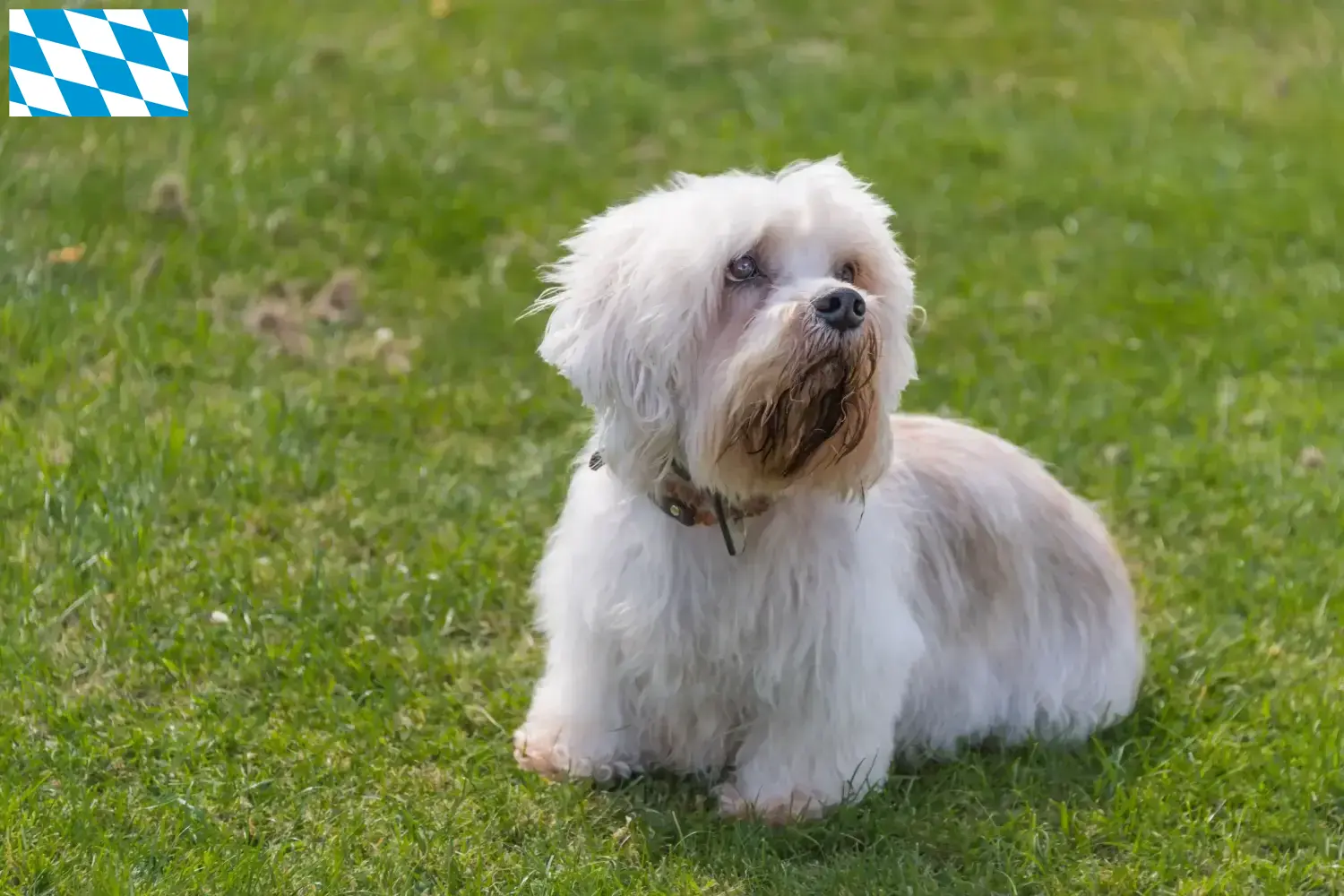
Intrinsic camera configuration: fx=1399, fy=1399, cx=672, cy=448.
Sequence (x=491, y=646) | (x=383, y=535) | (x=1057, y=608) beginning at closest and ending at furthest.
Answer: (x=1057, y=608) → (x=491, y=646) → (x=383, y=535)

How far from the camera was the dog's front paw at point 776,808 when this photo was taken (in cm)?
352

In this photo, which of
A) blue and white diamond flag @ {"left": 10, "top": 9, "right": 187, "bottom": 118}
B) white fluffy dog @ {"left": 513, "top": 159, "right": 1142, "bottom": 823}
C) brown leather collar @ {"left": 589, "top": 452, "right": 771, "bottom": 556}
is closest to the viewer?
white fluffy dog @ {"left": 513, "top": 159, "right": 1142, "bottom": 823}

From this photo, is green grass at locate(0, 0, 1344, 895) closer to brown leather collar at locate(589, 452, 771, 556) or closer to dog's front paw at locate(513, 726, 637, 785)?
dog's front paw at locate(513, 726, 637, 785)

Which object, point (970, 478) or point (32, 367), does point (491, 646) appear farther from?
point (32, 367)

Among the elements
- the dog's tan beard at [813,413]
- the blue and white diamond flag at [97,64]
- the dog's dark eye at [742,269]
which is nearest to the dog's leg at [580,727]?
the dog's tan beard at [813,413]

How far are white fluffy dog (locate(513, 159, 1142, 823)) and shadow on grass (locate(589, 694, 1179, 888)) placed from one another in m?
0.06

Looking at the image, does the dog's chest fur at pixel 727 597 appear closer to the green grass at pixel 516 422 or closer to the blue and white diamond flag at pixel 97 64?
the green grass at pixel 516 422

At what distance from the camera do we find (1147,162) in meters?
7.80

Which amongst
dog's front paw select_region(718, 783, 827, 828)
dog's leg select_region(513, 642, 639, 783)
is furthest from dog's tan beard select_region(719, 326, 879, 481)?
dog's front paw select_region(718, 783, 827, 828)

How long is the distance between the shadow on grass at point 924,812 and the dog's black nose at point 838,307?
4.29 ft

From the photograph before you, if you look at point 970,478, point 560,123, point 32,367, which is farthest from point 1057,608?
point 560,123

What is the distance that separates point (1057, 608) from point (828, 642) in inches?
35.0

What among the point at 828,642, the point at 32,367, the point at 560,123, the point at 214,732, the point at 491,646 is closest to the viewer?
the point at 828,642

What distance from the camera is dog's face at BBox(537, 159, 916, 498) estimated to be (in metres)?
3.03
